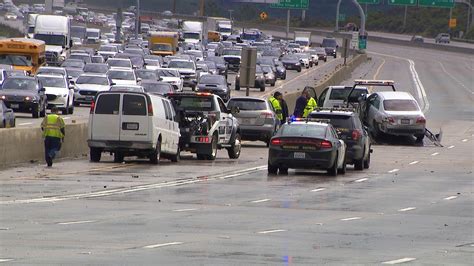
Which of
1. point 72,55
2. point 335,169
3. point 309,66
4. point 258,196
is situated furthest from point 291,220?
point 309,66

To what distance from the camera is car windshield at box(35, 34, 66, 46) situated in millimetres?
83000

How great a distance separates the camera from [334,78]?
80.8 m

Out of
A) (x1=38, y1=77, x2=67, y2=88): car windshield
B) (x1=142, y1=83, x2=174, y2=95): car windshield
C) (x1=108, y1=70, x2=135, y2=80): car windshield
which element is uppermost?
(x1=38, y1=77, x2=67, y2=88): car windshield

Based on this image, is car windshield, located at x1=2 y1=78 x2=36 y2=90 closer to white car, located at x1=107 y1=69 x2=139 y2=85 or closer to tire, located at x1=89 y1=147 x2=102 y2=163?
white car, located at x1=107 y1=69 x2=139 y2=85

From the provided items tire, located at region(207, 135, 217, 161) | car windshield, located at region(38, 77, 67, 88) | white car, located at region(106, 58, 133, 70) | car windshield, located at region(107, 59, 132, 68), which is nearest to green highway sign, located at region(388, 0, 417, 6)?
white car, located at region(106, 58, 133, 70)

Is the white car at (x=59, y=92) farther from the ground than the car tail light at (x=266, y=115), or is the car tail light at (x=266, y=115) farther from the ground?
the car tail light at (x=266, y=115)

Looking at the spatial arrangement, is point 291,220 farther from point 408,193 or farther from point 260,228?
point 408,193

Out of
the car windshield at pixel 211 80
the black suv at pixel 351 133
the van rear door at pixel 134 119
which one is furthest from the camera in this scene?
the car windshield at pixel 211 80

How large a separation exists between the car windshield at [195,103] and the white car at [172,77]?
31998mm

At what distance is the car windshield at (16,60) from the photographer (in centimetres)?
6612

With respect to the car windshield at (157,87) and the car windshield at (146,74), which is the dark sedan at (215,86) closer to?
the car windshield at (146,74)

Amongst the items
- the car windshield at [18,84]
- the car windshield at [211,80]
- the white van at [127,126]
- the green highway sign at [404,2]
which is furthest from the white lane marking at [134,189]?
the green highway sign at [404,2]

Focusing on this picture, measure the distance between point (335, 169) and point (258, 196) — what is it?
6833 millimetres

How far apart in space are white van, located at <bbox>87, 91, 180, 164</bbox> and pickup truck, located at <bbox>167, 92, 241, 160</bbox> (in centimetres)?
198
